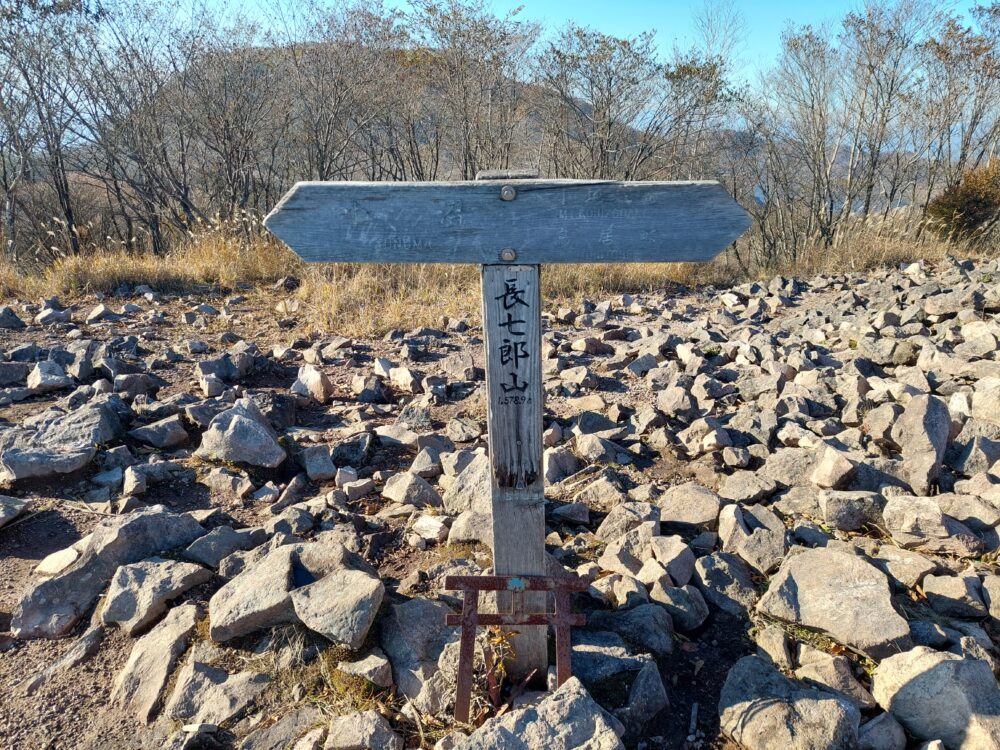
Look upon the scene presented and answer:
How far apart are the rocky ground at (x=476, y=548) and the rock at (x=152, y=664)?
0.03ft

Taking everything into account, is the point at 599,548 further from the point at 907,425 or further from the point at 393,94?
the point at 393,94

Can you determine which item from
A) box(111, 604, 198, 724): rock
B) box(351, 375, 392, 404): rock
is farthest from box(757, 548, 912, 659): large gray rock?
box(351, 375, 392, 404): rock

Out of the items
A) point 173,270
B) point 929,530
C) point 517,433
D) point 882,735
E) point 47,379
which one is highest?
point 173,270

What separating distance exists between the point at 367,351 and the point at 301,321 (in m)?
1.24

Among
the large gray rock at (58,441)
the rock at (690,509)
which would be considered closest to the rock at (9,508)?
the large gray rock at (58,441)

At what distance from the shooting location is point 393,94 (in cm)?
1203

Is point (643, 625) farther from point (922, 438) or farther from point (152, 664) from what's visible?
point (922, 438)

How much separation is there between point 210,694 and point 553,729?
3.62 feet

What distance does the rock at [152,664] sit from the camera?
2130 mm

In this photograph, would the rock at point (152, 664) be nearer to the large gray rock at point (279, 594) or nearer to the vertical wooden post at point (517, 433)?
the large gray rock at point (279, 594)

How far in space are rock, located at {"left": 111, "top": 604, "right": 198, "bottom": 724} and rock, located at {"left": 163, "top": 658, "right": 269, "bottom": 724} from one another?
0.06 meters

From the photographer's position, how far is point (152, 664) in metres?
2.22

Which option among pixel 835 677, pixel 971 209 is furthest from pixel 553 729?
pixel 971 209

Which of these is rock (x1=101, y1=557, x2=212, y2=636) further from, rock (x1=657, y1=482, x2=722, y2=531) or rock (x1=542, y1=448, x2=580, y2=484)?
rock (x1=657, y1=482, x2=722, y2=531)
